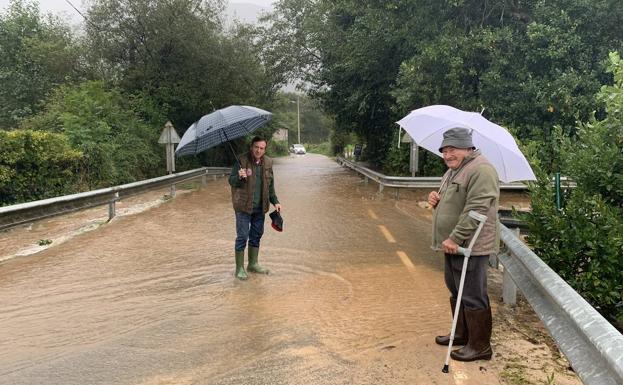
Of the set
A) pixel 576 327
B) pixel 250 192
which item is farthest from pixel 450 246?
pixel 250 192

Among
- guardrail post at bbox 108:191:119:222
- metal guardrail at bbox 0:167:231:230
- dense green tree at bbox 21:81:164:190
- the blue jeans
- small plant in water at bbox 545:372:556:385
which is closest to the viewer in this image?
small plant in water at bbox 545:372:556:385

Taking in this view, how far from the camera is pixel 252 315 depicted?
5.46m

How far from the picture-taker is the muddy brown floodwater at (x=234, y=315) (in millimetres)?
4172

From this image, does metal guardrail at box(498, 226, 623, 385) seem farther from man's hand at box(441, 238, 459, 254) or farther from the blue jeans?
the blue jeans

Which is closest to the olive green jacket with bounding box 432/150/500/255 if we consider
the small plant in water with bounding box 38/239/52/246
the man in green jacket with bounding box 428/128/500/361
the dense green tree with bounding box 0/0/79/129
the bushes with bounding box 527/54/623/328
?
the man in green jacket with bounding box 428/128/500/361

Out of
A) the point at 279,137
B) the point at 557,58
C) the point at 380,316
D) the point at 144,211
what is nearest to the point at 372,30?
the point at 557,58

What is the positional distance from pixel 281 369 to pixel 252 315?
4.32 ft

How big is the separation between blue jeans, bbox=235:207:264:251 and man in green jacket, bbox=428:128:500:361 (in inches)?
116

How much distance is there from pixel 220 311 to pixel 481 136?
10.6 feet

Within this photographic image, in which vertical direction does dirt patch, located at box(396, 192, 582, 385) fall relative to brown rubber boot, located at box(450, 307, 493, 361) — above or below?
below

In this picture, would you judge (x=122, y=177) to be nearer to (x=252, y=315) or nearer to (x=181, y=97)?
(x=181, y=97)

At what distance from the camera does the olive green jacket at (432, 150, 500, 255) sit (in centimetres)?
406

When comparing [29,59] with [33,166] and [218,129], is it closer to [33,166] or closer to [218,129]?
[33,166]

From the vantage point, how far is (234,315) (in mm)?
5465
